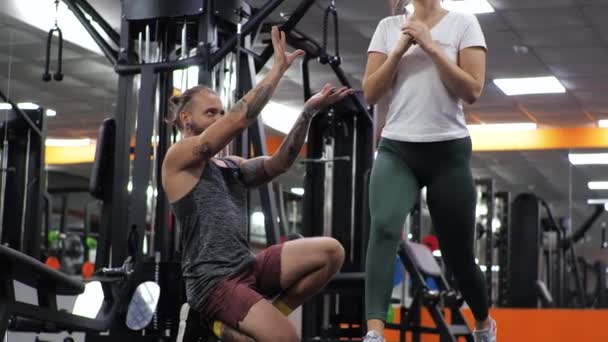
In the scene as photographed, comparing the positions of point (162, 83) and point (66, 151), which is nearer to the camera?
point (162, 83)

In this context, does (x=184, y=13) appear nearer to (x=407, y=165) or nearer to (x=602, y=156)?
(x=407, y=165)

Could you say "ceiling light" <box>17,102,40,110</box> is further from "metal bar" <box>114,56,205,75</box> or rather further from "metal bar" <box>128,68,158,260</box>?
"metal bar" <box>128,68,158,260</box>

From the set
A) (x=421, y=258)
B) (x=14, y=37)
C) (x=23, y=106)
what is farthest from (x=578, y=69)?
(x=23, y=106)

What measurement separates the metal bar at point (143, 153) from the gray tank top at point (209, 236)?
1.73m

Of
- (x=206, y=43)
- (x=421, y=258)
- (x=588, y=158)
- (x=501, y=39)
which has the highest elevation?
(x=501, y=39)

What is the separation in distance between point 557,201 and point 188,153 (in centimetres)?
835

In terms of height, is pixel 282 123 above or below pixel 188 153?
above

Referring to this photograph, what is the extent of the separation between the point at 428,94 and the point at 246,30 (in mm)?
2123

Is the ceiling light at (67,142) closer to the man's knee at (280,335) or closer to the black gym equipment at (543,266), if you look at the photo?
the black gym equipment at (543,266)

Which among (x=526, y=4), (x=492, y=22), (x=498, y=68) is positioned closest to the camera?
(x=526, y=4)

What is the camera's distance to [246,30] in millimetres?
4840

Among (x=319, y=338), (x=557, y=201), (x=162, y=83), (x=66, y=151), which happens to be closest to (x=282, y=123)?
(x=557, y=201)

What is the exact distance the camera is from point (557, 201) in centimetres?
1073

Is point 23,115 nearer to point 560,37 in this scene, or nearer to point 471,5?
point 471,5
